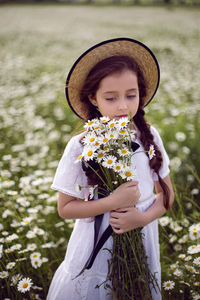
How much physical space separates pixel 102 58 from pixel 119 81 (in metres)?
0.17

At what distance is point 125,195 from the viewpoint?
1.16m

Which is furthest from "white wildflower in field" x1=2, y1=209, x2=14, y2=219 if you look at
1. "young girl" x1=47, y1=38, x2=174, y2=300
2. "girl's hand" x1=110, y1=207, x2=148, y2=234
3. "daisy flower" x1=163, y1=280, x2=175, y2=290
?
"daisy flower" x1=163, y1=280, x2=175, y2=290

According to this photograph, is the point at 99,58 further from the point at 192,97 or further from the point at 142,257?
the point at 192,97

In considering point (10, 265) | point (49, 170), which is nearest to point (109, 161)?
point (10, 265)

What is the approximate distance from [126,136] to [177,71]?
5.69 metres

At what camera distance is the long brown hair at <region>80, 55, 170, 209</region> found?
4.17 feet

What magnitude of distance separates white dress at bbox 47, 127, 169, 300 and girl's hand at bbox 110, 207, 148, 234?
0.37ft

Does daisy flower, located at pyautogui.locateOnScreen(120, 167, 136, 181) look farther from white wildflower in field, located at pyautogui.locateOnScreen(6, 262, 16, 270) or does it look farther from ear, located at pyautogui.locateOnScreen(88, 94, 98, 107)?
white wildflower in field, located at pyautogui.locateOnScreen(6, 262, 16, 270)

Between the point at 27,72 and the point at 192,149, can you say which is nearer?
the point at 192,149

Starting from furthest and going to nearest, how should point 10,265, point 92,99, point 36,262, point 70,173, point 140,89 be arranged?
point 36,262 < point 10,265 < point 140,89 < point 92,99 < point 70,173

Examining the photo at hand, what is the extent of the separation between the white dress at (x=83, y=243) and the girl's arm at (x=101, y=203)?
59 mm

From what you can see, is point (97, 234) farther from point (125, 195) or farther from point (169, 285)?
point (169, 285)

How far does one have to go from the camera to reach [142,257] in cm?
126

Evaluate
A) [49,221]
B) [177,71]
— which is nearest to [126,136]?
[49,221]
